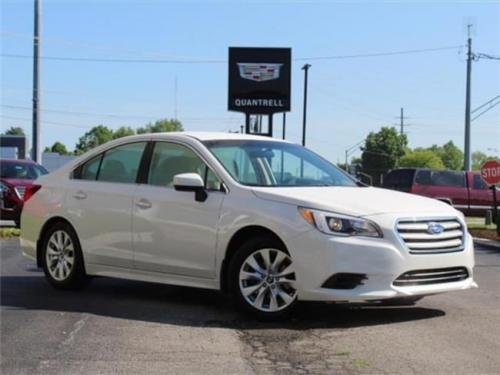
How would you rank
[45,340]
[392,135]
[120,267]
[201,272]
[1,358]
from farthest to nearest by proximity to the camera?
[392,135]
[120,267]
[201,272]
[45,340]
[1,358]

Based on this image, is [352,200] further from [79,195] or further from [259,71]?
[259,71]

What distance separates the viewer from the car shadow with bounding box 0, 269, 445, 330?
21.3ft

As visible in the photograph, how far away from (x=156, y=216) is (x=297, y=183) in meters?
1.41

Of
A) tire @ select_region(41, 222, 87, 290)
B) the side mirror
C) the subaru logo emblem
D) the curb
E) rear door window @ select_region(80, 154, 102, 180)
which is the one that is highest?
rear door window @ select_region(80, 154, 102, 180)

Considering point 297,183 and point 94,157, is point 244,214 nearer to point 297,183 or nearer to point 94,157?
point 297,183

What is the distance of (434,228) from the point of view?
643 cm

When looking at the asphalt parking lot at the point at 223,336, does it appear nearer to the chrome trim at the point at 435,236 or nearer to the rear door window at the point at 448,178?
the chrome trim at the point at 435,236

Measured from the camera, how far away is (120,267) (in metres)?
7.58

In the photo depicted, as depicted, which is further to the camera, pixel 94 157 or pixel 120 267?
pixel 94 157

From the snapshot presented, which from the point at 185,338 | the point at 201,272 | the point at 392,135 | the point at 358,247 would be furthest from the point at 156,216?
the point at 392,135

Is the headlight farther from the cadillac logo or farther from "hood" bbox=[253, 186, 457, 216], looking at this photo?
the cadillac logo

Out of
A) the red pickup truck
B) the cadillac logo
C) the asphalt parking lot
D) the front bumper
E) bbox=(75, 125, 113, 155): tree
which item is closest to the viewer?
the asphalt parking lot

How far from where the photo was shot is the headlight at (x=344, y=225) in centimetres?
617


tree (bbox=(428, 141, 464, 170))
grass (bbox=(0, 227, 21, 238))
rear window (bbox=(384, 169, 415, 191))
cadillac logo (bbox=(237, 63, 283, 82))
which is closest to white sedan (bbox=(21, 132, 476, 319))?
grass (bbox=(0, 227, 21, 238))
